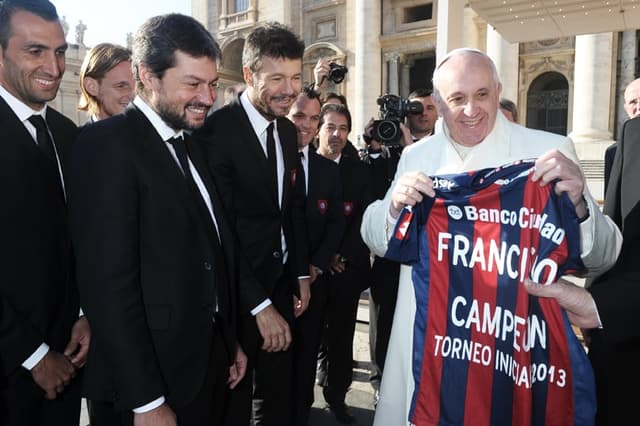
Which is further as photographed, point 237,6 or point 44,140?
point 237,6

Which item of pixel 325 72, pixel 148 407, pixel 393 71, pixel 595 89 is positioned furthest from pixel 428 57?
pixel 148 407

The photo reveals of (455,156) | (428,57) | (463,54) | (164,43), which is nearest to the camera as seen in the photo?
(164,43)

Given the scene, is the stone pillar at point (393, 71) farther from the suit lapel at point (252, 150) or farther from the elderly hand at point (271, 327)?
the elderly hand at point (271, 327)

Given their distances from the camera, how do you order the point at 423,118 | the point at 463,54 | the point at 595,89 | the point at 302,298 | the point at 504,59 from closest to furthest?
the point at 463,54
the point at 302,298
the point at 423,118
the point at 595,89
the point at 504,59

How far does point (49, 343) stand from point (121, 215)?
0.77m

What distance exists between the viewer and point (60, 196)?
2.00 metres

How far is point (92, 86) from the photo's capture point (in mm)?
3084

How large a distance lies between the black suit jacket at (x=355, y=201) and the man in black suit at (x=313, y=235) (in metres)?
0.25

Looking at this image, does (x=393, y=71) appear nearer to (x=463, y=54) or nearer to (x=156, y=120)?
(x=463, y=54)

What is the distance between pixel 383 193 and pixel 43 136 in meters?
2.39

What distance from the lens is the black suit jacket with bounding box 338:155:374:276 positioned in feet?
11.9

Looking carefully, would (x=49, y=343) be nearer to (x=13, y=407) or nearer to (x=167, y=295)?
(x=13, y=407)

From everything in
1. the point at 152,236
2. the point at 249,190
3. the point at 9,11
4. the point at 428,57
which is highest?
the point at 428,57

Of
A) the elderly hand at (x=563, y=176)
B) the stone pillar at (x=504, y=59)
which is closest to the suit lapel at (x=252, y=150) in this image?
the elderly hand at (x=563, y=176)
